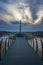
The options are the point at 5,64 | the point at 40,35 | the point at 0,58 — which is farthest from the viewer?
the point at 40,35

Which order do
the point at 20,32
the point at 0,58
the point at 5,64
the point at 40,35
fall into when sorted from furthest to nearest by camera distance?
the point at 20,32, the point at 40,35, the point at 0,58, the point at 5,64

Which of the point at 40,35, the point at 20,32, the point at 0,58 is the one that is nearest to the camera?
the point at 0,58

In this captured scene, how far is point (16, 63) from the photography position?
7.55 m

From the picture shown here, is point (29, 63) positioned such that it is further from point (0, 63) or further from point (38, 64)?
point (0, 63)

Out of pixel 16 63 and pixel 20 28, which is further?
pixel 20 28

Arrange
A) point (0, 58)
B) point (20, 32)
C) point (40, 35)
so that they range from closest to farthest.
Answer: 1. point (0, 58)
2. point (40, 35)
3. point (20, 32)

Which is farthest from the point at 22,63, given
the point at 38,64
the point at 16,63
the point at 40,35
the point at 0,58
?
the point at 40,35

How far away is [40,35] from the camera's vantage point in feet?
90.4

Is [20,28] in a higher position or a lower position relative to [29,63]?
higher

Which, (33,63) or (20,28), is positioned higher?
(20,28)

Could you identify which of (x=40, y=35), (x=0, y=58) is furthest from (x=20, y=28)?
(x=0, y=58)

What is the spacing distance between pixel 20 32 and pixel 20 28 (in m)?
1.77

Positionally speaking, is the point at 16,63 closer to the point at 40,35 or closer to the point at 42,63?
the point at 42,63

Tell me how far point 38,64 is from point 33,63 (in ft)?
1.00
